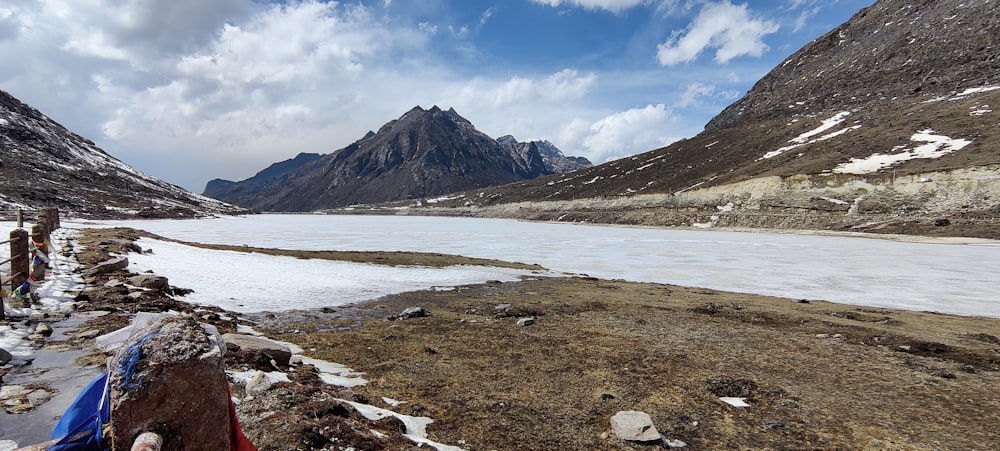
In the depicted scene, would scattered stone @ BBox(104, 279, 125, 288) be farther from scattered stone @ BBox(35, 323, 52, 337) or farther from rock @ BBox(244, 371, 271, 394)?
rock @ BBox(244, 371, 271, 394)

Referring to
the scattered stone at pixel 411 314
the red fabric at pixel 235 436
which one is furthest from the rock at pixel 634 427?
the scattered stone at pixel 411 314

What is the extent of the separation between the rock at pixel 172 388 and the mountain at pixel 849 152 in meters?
61.9

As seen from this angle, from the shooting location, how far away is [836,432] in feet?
21.1

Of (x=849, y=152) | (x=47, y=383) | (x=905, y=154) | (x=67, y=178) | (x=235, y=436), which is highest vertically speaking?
(x=849, y=152)

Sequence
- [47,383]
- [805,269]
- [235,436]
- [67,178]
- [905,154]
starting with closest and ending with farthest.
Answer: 1. [235,436]
2. [47,383]
3. [805,269]
4. [905,154]
5. [67,178]

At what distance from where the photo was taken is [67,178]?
4707 inches

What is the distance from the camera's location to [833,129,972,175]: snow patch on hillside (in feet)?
206

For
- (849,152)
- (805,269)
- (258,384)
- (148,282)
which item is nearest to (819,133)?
(849,152)

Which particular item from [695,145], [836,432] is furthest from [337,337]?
[695,145]

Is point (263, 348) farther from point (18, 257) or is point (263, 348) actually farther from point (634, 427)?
point (18, 257)

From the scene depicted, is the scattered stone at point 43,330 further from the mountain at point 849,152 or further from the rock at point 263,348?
the mountain at point 849,152

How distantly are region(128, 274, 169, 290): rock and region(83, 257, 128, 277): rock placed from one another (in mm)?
1175

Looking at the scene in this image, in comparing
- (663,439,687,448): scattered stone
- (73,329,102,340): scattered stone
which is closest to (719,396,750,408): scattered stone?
(663,439,687,448): scattered stone

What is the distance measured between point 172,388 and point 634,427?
5.54m
